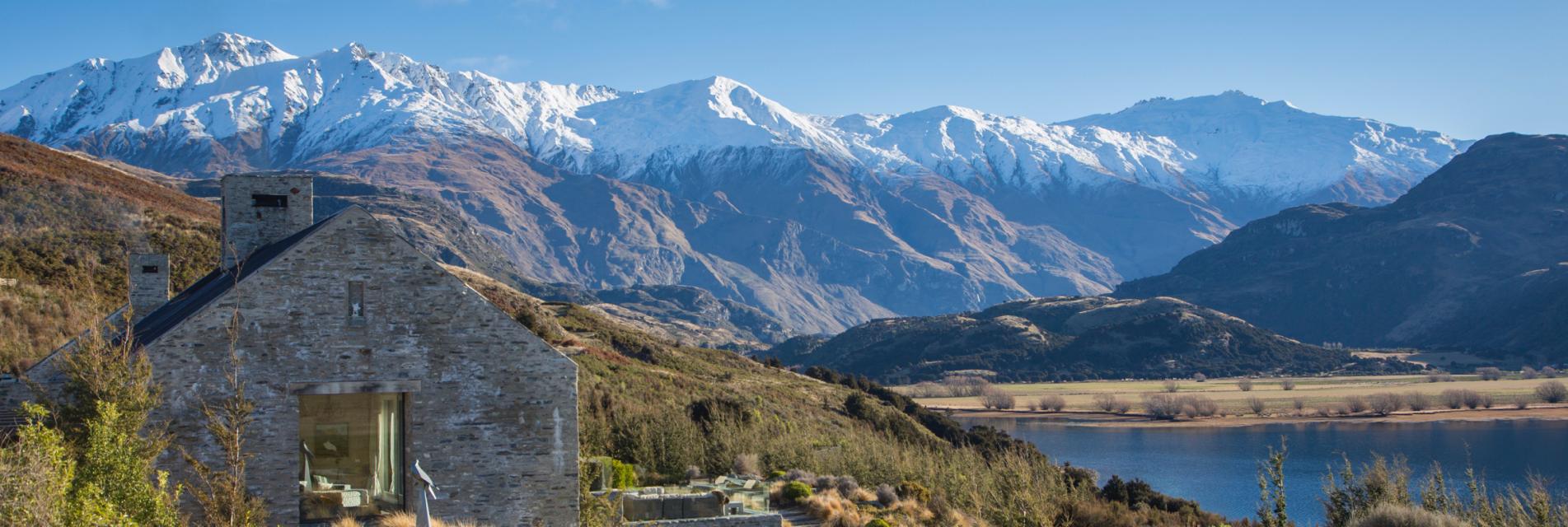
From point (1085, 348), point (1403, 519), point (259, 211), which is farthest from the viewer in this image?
point (1085, 348)

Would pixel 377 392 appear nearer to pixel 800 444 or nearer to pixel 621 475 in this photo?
pixel 621 475

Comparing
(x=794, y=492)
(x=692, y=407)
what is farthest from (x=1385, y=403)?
(x=794, y=492)

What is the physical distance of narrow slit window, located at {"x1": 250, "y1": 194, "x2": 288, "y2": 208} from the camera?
2183cm

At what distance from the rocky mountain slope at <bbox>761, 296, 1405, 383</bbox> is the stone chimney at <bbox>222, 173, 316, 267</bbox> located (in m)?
130

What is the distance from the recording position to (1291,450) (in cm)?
8088

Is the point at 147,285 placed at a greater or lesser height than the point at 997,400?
greater

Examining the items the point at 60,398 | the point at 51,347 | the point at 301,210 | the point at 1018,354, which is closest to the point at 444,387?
the point at 60,398

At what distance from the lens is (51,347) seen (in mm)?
28906

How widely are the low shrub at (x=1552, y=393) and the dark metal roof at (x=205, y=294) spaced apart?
117m

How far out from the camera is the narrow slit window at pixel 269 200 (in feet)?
71.6

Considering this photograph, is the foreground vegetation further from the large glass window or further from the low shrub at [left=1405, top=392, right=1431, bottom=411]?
the low shrub at [left=1405, top=392, right=1431, bottom=411]

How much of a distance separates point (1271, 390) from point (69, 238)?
114565mm

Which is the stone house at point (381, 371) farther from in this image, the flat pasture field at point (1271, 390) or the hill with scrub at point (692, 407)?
the flat pasture field at point (1271, 390)

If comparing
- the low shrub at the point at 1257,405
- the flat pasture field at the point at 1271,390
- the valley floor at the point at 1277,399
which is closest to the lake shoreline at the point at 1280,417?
the valley floor at the point at 1277,399
